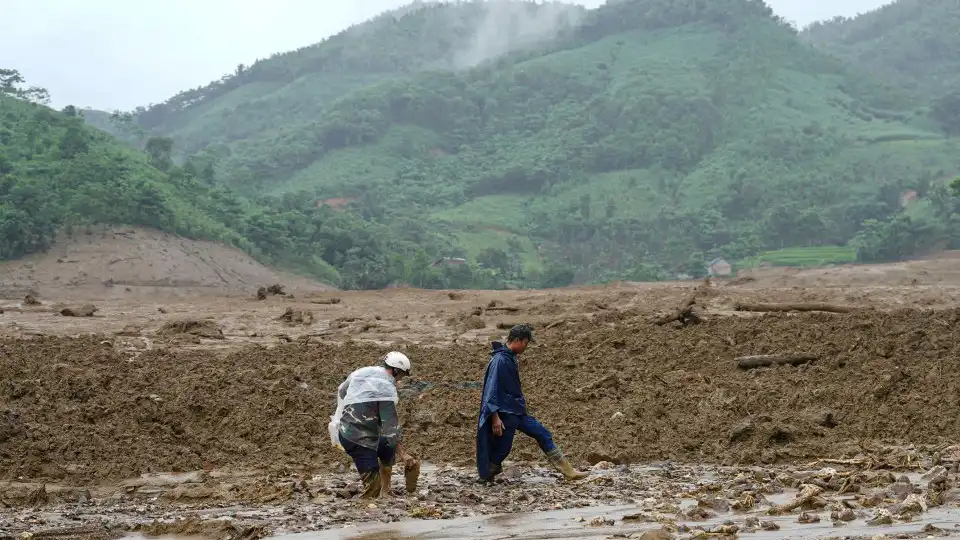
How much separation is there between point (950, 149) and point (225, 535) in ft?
186

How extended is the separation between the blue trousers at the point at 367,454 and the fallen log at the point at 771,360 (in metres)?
6.09

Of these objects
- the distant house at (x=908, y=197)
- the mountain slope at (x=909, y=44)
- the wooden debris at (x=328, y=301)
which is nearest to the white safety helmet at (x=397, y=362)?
the wooden debris at (x=328, y=301)

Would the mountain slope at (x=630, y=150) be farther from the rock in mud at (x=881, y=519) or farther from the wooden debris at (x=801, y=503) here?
the rock in mud at (x=881, y=519)

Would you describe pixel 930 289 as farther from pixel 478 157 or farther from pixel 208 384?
pixel 478 157

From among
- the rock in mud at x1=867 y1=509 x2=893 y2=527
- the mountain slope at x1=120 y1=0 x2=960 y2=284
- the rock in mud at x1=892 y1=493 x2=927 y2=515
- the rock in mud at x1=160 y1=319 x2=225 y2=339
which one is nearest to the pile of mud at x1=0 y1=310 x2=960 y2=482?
the rock in mud at x1=160 y1=319 x2=225 y2=339

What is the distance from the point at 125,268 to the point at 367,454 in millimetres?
18130

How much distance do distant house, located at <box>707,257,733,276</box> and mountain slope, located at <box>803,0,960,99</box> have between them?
3799 centimetres

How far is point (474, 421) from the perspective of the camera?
40.2ft

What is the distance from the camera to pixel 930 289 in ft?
76.2

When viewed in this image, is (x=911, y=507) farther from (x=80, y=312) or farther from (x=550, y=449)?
(x=80, y=312)

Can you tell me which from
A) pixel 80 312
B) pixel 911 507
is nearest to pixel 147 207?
pixel 80 312

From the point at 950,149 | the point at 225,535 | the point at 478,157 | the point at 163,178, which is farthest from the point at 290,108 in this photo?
the point at 225,535

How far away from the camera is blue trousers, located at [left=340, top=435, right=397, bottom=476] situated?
29.6 ft

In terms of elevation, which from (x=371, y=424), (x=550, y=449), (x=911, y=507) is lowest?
(x=911, y=507)
